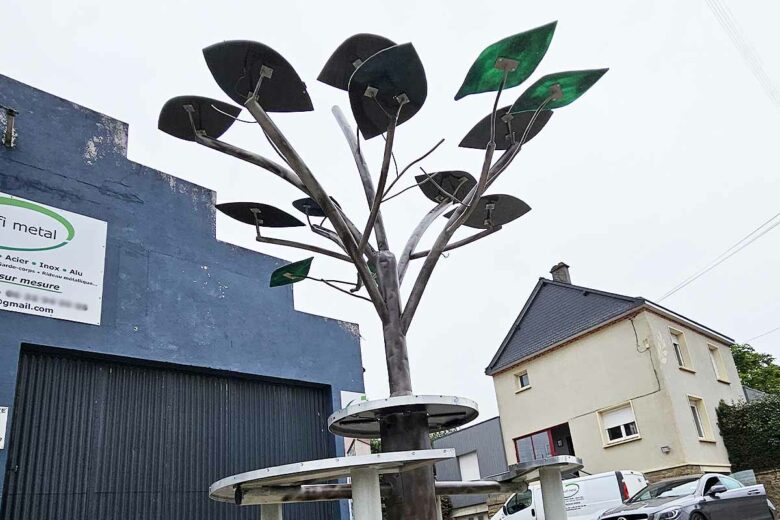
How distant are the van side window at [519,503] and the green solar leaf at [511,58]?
13.7m

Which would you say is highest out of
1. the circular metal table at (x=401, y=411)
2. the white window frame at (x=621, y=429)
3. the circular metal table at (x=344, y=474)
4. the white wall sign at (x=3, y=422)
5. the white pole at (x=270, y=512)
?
the white window frame at (x=621, y=429)

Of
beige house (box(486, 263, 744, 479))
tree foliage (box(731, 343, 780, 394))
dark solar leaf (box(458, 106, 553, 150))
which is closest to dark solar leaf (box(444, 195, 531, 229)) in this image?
dark solar leaf (box(458, 106, 553, 150))

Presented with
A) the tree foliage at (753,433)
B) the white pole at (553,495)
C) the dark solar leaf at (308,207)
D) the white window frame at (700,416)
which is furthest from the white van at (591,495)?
the dark solar leaf at (308,207)

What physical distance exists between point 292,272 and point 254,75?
227cm

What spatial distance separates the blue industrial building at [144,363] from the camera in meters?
6.57

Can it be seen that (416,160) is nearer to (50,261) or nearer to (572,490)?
(50,261)

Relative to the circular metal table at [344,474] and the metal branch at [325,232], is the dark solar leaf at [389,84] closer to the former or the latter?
the metal branch at [325,232]

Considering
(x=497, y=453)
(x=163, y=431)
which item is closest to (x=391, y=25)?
(x=163, y=431)

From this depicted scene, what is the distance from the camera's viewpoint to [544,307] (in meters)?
26.2

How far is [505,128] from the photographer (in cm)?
592

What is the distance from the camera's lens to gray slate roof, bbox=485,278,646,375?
23.0 metres

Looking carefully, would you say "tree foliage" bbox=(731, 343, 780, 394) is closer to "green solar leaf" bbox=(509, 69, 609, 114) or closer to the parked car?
the parked car

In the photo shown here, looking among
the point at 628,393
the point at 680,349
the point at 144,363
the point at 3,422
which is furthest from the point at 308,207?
the point at 680,349

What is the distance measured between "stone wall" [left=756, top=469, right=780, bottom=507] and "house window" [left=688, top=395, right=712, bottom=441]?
1.77m
